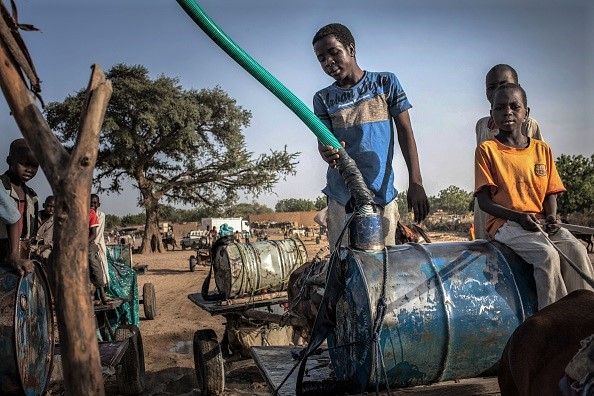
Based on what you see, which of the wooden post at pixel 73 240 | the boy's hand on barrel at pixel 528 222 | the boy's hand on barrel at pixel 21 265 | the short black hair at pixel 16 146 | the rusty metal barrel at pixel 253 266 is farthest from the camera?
the rusty metal barrel at pixel 253 266

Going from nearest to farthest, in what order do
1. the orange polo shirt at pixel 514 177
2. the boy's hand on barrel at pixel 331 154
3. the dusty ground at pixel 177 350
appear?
the boy's hand on barrel at pixel 331 154
the orange polo shirt at pixel 514 177
the dusty ground at pixel 177 350

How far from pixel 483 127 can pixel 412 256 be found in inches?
82.6

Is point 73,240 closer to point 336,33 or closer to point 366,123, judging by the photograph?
point 366,123

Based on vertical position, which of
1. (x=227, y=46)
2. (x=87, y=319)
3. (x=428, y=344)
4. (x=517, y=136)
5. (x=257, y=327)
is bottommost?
(x=257, y=327)

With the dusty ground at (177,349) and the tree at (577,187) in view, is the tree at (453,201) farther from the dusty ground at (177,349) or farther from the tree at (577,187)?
the dusty ground at (177,349)

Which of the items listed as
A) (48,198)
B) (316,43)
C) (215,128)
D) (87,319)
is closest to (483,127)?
(316,43)

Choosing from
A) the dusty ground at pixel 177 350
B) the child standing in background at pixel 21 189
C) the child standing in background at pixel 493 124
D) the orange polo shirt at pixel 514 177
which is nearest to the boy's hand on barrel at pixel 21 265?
the child standing in background at pixel 21 189

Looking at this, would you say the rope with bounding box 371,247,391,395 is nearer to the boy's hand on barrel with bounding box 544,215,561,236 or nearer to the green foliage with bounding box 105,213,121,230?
the boy's hand on barrel with bounding box 544,215,561,236

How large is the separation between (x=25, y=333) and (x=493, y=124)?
3.86m

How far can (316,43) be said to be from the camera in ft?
13.0

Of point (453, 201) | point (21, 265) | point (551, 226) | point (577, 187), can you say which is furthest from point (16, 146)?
point (453, 201)

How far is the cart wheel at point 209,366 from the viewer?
601 cm

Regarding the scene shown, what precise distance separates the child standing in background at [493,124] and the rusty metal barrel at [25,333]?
11.1ft

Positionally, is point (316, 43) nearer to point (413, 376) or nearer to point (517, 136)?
point (517, 136)
